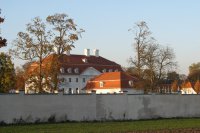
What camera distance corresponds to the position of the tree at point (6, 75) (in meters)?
62.3

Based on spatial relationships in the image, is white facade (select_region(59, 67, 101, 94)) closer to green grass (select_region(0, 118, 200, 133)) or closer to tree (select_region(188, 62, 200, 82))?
tree (select_region(188, 62, 200, 82))

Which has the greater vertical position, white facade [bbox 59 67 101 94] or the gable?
the gable

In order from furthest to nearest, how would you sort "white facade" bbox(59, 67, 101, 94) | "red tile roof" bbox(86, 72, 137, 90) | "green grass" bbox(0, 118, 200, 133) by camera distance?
1. "white facade" bbox(59, 67, 101, 94)
2. "red tile roof" bbox(86, 72, 137, 90)
3. "green grass" bbox(0, 118, 200, 133)

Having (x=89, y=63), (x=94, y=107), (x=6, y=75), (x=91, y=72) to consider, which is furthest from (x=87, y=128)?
(x=89, y=63)

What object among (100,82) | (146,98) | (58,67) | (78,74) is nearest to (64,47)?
(58,67)

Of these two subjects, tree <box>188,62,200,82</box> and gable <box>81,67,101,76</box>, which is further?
tree <box>188,62,200,82</box>

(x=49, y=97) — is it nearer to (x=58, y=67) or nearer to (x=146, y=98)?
(x=146, y=98)

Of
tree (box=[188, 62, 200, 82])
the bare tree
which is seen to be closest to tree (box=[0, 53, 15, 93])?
the bare tree

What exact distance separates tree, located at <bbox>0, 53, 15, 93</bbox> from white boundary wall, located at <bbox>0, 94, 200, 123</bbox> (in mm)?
26354

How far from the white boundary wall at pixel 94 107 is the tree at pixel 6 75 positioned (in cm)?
2635

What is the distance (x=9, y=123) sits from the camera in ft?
108

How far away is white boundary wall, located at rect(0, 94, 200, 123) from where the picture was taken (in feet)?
111

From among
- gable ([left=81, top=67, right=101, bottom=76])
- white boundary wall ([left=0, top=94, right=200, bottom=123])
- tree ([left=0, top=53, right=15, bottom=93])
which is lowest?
white boundary wall ([left=0, top=94, right=200, bottom=123])

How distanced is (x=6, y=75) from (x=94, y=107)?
29.7m
